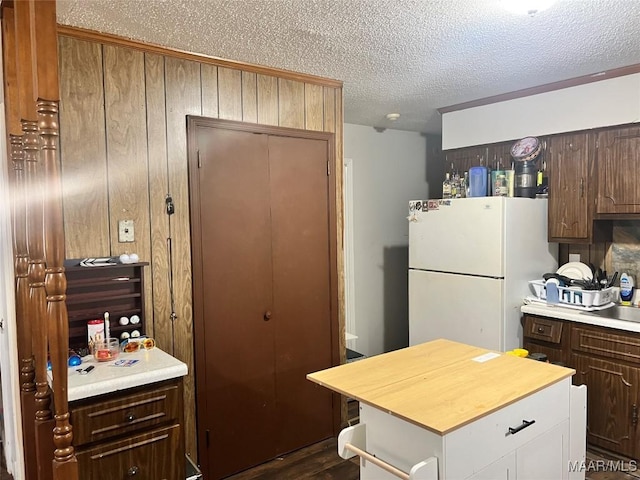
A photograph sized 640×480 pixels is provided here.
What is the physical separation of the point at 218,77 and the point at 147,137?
0.56 meters

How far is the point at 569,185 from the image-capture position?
3.33 meters

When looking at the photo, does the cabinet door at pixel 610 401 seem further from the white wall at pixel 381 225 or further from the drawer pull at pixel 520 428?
the white wall at pixel 381 225

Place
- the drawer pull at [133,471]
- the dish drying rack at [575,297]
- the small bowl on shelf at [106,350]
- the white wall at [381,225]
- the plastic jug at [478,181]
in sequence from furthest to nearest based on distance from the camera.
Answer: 1. the white wall at [381,225]
2. the plastic jug at [478,181]
3. the dish drying rack at [575,297]
4. the small bowl on shelf at [106,350]
5. the drawer pull at [133,471]

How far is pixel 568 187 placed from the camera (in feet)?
10.9

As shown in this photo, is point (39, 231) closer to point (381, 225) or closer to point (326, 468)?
point (326, 468)

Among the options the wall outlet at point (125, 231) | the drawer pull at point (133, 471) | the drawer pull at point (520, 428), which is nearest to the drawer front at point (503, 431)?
the drawer pull at point (520, 428)

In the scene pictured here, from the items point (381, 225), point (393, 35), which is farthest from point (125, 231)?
point (381, 225)

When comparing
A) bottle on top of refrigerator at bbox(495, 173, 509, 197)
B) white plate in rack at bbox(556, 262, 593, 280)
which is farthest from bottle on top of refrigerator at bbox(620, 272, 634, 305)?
bottle on top of refrigerator at bbox(495, 173, 509, 197)

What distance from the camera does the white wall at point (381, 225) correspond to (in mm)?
4559

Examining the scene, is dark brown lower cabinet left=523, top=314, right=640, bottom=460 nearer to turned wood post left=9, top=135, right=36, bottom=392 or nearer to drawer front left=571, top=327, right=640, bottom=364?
drawer front left=571, top=327, right=640, bottom=364

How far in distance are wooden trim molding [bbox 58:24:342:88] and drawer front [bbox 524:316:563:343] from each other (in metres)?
2.07

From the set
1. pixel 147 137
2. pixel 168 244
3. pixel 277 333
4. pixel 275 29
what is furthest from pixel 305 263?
pixel 275 29

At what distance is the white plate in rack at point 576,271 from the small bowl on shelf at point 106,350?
2987 mm

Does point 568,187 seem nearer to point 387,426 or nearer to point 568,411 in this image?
point 568,411
